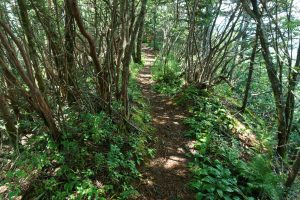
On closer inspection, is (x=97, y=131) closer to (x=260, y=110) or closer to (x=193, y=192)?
(x=193, y=192)

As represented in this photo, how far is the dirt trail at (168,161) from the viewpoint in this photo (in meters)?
4.33

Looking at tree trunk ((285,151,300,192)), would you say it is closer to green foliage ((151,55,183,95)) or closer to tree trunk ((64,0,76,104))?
tree trunk ((64,0,76,104))

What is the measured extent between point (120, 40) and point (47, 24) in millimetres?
1605

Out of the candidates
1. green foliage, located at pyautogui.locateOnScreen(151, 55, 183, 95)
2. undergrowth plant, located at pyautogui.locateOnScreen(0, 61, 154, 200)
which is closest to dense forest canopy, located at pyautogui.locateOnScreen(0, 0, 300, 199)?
undergrowth plant, located at pyautogui.locateOnScreen(0, 61, 154, 200)

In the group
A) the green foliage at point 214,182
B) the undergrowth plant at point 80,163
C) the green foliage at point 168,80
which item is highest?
the undergrowth plant at point 80,163

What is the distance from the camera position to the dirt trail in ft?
14.2

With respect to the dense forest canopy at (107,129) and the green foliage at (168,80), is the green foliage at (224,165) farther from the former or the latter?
the green foliage at (168,80)

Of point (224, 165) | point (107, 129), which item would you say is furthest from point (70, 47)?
point (224, 165)

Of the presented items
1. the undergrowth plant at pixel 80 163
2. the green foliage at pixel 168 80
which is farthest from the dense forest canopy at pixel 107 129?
the green foliage at pixel 168 80

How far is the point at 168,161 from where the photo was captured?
520cm

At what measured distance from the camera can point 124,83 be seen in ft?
17.2

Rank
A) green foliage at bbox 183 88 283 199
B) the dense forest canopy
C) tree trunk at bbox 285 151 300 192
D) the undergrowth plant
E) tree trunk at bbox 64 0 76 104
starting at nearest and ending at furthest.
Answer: the undergrowth plant < the dense forest canopy < tree trunk at bbox 285 151 300 192 < green foliage at bbox 183 88 283 199 < tree trunk at bbox 64 0 76 104

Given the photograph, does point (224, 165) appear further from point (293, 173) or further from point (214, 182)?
point (293, 173)

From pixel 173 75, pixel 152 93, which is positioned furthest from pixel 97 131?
pixel 173 75
